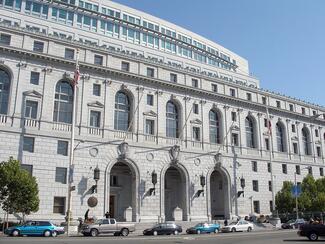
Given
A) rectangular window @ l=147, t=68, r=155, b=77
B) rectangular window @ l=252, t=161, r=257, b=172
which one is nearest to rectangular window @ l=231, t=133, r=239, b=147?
rectangular window @ l=252, t=161, r=257, b=172

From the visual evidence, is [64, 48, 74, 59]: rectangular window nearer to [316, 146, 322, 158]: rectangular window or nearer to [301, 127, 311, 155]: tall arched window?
[301, 127, 311, 155]: tall arched window

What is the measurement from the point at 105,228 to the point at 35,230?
6078 millimetres

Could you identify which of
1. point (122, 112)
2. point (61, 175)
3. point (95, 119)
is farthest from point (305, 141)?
point (61, 175)

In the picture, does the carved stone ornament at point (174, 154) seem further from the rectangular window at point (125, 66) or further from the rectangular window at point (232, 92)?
the rectangular window at point (232, 92)

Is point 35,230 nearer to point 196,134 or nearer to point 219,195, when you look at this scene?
point 196,134

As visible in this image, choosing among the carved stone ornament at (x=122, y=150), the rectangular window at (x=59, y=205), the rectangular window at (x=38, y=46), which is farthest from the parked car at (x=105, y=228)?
the rectangular window at (x=38, y=46)

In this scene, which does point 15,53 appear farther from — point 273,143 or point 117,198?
point 273,143

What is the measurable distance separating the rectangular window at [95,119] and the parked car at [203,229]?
17437 millimetres

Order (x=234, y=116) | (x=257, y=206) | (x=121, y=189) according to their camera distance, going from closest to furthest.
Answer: (x=121, y=189), (x=257, y=206), (x=234, y=116)

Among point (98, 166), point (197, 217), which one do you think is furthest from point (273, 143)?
point (98, 166)

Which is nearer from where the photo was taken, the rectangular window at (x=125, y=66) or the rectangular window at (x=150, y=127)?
the rectangular window at (x=150, y=127)

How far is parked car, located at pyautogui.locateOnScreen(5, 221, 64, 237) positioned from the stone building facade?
303 inches

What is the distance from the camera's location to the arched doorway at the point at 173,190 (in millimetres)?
52406

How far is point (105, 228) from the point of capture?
33.8 m
